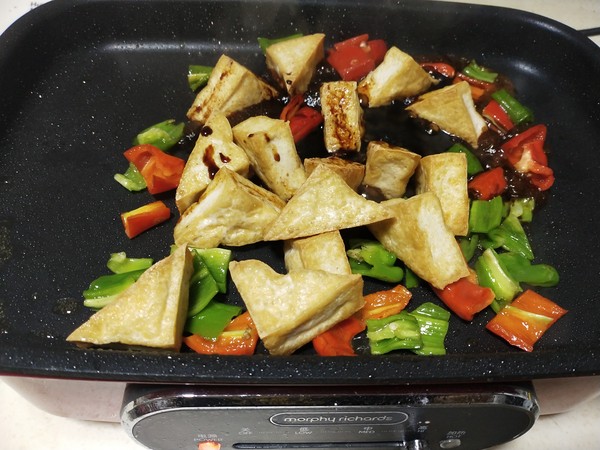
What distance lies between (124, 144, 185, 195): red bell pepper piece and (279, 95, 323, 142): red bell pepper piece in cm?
34

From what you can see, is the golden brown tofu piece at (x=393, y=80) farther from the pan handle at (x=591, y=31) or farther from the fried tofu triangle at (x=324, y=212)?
the pan handle at (x=591, y=31)

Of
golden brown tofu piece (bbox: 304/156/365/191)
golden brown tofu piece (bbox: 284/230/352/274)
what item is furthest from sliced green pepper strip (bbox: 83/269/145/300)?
golden brown tofu piece (bbox: 304/156/365/191)

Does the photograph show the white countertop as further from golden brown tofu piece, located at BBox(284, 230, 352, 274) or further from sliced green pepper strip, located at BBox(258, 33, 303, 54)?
sliced green pepper strip, located at BBox(258, 33, 303, 54)

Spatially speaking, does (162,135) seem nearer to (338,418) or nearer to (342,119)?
(342,119)

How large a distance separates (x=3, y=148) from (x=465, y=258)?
134 cm

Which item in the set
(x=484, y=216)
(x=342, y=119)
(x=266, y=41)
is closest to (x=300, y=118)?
(x=342, y=119)

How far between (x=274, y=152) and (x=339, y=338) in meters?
0.52

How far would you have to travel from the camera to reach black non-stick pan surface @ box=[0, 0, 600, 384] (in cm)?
111

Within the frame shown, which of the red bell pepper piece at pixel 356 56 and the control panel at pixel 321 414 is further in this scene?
the red bell pepper piece at pixel 356 56

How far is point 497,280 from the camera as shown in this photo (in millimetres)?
1457

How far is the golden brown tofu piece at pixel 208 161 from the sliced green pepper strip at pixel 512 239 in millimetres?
705

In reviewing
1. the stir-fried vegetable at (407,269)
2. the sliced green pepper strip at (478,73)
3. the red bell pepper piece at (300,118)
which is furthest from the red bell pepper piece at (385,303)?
the sliced green pepper strip at (478,73)

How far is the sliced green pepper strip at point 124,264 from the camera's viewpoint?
1.46m

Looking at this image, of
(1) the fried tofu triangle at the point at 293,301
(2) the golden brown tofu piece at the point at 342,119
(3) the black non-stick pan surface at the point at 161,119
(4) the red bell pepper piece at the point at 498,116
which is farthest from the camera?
(4) the red bell pepper piece at the point at 498,116
